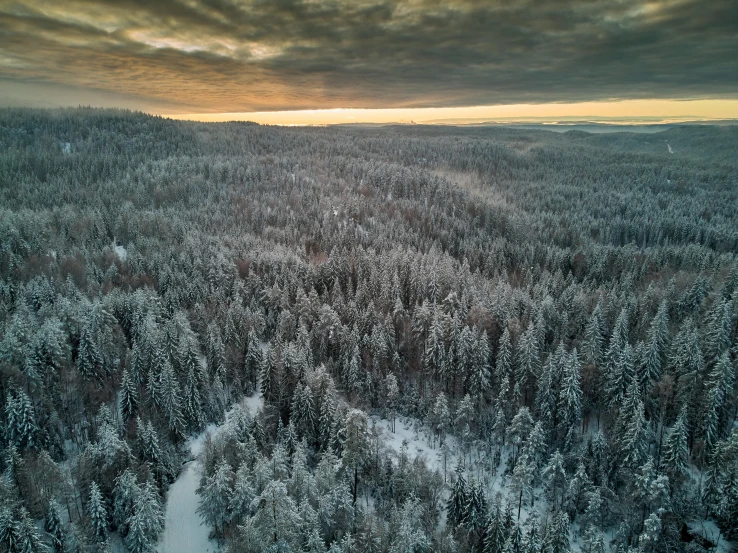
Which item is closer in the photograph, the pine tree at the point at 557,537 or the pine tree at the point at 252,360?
the pine tree at the point at 557,537

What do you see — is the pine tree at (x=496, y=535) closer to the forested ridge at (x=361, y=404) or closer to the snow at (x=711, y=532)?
the forested ridge at (x=361, y=404)

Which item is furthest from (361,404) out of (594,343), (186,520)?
(594,343)

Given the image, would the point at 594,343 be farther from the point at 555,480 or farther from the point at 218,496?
the point at 218,496

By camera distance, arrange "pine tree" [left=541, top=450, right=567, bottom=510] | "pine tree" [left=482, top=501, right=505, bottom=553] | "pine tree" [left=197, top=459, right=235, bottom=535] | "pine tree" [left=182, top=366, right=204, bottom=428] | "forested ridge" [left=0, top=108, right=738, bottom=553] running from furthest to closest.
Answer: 1. "pine tree" [left=182, top=366, right=204, bottom=428]
2. "pine tree" [left=541, top=450, right=567, bottom=510]
3. "pine tree" [left=197, top=459, right=235, bottom=535]
4. "forested ridge" [left=0, top=108, right=738, bottom=553]
5. "pine tree" [left=482, top=501, right=505, bottom=553]

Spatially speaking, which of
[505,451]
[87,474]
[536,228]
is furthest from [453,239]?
[87,474]

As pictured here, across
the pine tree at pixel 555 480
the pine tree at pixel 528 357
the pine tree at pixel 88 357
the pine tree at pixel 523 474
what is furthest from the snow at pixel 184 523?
the pine tree at pixel 528 357

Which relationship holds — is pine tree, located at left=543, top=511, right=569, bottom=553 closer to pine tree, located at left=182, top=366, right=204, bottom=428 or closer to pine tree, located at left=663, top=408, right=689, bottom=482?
pine tree, located at left=663, top=408, right=689, bottom=482

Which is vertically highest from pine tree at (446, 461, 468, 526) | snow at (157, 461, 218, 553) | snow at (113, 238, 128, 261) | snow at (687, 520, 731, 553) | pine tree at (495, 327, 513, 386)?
snow at (113, 238, 128, 261)

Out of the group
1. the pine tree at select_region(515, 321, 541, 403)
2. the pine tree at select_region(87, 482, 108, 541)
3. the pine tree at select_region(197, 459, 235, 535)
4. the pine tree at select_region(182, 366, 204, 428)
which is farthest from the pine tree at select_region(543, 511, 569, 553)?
the pine tree at select_region(182, 366, 204, 428)
